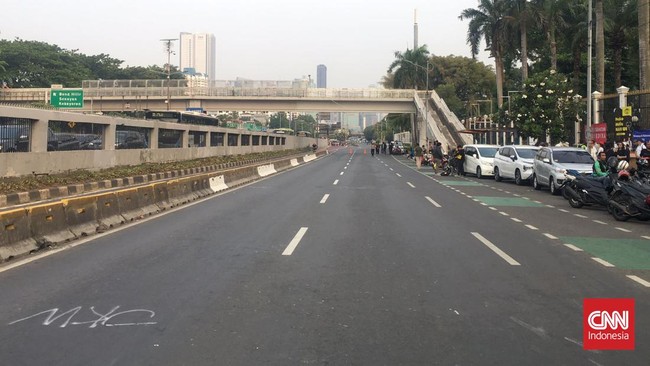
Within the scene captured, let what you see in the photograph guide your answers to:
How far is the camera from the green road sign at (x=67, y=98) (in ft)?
151

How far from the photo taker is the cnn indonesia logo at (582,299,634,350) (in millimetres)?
4766

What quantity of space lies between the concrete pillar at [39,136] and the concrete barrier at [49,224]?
11.6m

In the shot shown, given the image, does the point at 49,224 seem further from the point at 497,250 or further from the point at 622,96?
the point at 622,96

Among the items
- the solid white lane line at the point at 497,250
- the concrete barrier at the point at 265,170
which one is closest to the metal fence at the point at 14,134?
the concrete barrier at the point at 265,170

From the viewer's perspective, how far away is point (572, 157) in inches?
773

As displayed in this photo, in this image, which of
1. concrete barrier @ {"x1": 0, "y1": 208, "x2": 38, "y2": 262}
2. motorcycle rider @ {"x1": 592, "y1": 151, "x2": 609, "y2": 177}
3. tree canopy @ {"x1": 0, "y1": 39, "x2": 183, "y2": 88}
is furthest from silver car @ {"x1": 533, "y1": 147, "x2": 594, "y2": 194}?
tree canopy @ {"x1": 0, "y1": 39, "x2": 183, "y2": 88}

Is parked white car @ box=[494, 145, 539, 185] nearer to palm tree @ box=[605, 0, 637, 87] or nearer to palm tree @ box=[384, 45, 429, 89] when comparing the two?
palm tree @ box=[605, 0, 637, 87]

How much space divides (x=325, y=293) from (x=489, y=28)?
1838 inches

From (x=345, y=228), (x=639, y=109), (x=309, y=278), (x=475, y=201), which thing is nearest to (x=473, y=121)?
(x=639, y=109)

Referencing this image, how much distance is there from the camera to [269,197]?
17.7 m

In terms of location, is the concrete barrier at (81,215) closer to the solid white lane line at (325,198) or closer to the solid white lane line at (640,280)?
the solid white lane line at (325,198)

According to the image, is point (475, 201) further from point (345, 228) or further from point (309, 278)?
point (309, 278)

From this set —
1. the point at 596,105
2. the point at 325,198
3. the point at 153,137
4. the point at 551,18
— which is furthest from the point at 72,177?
the point at 551,18

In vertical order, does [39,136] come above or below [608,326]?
above
